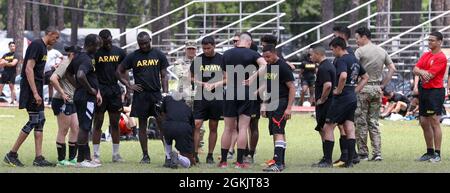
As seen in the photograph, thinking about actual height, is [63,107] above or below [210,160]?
above

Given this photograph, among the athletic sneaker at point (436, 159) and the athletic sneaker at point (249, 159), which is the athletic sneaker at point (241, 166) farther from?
the athletic sneaker at point (436, 159)

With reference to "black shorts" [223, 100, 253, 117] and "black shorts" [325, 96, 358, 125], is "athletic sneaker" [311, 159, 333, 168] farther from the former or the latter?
"black shorts" [223, 100, 253, 117]

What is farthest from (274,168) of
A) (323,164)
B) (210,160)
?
(210,160)

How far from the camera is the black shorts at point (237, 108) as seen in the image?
1436 centimetres

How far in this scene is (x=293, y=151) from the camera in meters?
17.6

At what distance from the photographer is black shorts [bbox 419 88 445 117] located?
1577 centimetres

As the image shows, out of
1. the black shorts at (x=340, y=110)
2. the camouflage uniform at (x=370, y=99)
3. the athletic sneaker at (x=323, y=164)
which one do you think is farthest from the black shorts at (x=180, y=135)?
the camouflage uniform at (x=370, y=99)

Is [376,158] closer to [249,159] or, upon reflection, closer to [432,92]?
[432,92]

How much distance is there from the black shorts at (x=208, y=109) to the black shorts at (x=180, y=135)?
1.08m

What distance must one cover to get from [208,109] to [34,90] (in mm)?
2853

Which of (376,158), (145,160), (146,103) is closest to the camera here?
(145,160)
